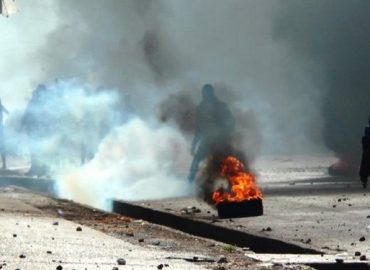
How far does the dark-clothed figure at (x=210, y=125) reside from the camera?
22.6m

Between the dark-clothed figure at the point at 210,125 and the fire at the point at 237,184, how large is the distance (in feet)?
8.25

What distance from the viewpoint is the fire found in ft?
61.3

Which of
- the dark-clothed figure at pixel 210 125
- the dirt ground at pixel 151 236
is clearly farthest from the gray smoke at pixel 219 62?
the dirt ground at pixel 151 236

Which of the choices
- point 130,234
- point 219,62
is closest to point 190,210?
point 130,234

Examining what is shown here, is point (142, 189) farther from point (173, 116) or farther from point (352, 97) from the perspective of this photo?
point (352, 97)

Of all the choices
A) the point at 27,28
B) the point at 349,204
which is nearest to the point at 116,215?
the point at 349,204

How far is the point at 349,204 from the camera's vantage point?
1919 cm

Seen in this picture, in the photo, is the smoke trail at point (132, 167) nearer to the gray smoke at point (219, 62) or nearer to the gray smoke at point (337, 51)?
the gray smoke at point (219, 62)

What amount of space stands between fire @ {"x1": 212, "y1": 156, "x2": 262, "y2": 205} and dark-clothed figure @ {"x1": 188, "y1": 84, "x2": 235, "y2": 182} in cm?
252

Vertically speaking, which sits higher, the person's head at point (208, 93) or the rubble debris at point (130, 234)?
the person's head at point (208, 93)

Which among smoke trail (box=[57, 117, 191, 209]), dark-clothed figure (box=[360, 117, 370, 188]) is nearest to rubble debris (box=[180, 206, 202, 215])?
dark-clothed figure (box=[360, 117, 370, 188])

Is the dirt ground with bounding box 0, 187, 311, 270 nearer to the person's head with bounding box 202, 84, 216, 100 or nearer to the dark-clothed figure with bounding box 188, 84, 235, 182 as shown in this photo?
the dark-clothed figure with bounding box 188, 84, 235, 182

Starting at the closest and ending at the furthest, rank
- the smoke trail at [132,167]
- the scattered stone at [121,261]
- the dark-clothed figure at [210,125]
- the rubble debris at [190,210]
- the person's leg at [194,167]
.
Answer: the scattered stone at [121,261], the rubble debris at [190,210], the dark-clothed figure at [210,125], the person's leg at [194,167], the smoke trail at [132,167]

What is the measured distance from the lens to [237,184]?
19.0 meters
